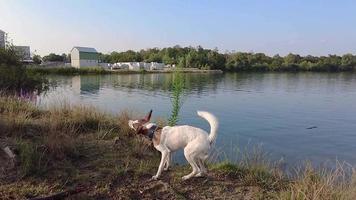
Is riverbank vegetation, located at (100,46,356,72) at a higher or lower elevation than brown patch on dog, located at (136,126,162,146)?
higher

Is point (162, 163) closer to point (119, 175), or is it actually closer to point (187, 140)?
point (187, 140)

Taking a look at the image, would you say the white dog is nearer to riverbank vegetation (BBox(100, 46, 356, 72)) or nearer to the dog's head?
the dog's head

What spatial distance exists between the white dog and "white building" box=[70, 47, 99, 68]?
105857 millimetres

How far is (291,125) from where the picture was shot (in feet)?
68.3

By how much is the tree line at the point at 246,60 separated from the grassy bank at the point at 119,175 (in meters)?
107

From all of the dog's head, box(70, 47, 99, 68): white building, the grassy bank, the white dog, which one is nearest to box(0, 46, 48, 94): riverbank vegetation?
the grassy bank

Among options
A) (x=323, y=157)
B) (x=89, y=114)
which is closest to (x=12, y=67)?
(x=89, y=114)

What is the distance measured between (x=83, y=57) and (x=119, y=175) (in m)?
110

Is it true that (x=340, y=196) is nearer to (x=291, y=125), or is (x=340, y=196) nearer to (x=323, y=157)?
(x=323, y=157)

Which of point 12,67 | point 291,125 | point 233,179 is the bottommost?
point 291,125

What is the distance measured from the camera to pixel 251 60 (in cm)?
13062

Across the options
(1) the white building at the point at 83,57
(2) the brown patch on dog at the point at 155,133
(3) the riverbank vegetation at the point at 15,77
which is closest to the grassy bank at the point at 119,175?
(2) the brown patch on dog at the point at 155,133

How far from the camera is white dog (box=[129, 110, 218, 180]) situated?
584 centimetres

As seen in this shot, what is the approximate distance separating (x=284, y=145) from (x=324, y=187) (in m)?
10.5
